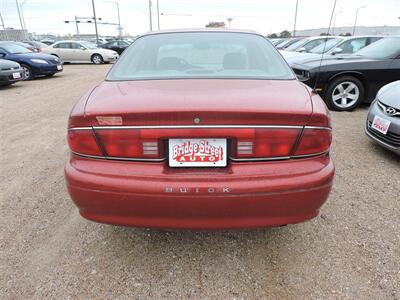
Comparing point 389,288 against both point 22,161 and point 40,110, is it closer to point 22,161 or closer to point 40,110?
point 22,161

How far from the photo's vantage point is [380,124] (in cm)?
367

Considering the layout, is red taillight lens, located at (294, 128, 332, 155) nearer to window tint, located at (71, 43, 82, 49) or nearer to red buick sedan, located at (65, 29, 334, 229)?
red buick sedan, located at (65, 29, 334, 229)

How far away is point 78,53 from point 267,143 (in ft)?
62.0

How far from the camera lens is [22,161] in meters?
3.81

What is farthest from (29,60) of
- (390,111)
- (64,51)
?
(390,111)

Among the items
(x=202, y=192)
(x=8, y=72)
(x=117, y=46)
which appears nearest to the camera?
(x=202, y=192)

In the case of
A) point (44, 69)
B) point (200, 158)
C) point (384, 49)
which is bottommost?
point (44, 69)

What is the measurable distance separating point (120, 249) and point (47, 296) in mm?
546

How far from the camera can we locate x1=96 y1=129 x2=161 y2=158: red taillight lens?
1.74m

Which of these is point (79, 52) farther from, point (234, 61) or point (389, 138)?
point (389, 138)

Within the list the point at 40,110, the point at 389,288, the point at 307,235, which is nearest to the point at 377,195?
the point at 307,235

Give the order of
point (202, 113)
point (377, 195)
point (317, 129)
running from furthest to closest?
point (377, 195) → point (317, 129) → point (202, 113)

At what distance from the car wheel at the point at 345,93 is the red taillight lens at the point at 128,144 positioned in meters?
5.02

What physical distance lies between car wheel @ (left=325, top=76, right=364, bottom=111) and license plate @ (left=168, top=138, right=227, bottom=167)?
4.84 metres
